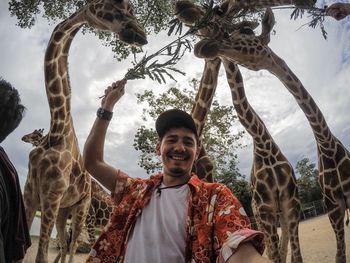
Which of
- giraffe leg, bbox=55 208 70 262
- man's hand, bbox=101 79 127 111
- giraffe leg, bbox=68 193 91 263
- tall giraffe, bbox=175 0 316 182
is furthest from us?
giraffe leg, bbox=55 208 70 262

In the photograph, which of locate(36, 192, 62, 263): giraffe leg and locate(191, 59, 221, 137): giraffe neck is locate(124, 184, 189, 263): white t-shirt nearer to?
locate(36, 192, 62, 263): giraffe leg

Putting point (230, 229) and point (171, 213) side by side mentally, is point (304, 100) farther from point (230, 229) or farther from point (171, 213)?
point (230, 229)

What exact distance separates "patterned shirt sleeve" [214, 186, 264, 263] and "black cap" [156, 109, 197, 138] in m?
0.46

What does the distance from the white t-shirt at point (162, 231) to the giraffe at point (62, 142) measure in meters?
2.99

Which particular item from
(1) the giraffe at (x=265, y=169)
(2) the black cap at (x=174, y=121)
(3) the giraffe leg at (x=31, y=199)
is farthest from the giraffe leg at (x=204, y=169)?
(2) the black cap at (x=174, y=121)

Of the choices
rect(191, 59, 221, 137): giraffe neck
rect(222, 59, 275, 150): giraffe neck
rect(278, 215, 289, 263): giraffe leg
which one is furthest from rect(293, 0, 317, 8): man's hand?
rect(278, 215, 289, 263): giraffe leg

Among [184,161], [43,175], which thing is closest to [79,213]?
[43,175]

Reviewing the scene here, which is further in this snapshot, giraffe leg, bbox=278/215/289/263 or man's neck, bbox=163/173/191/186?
giraffe leg, bbox=278/215/289/263

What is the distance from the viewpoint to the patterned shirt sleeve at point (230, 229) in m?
1.60

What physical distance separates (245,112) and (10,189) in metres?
4.02

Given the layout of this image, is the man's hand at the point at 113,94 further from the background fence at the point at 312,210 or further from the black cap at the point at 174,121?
the background fence at the point at 312,210

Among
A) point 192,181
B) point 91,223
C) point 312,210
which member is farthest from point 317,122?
point 312,210

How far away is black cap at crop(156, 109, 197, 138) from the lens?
86.9 inches

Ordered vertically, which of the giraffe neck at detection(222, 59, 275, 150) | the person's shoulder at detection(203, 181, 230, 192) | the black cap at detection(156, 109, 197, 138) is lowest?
the person's shoulder at detection(203, 181, 230, 192)
